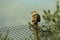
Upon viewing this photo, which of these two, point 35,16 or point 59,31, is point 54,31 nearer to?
point 59,31

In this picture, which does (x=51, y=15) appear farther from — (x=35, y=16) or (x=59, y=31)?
(x=35, y=16)

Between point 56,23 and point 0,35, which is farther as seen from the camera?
point 0,35

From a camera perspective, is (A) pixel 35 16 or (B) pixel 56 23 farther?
(B) pixel 56 23

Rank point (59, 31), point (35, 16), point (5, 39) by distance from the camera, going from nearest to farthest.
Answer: point (35, 16)
point (59, 31)
point (5, 39)

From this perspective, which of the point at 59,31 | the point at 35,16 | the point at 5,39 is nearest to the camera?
the point at 35,16

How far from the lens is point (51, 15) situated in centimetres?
1221

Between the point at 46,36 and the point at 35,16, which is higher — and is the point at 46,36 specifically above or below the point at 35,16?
below

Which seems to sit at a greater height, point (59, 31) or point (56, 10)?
point (56, 10)

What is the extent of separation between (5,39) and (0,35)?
82 cm

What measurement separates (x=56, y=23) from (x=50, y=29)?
1.31ft

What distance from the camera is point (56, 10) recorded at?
1246 cm

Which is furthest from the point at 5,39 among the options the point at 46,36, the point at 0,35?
the point at 46,36

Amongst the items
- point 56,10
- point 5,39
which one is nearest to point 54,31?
point 56,10

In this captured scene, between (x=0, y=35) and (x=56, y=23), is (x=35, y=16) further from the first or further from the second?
(x=0, y=35)
